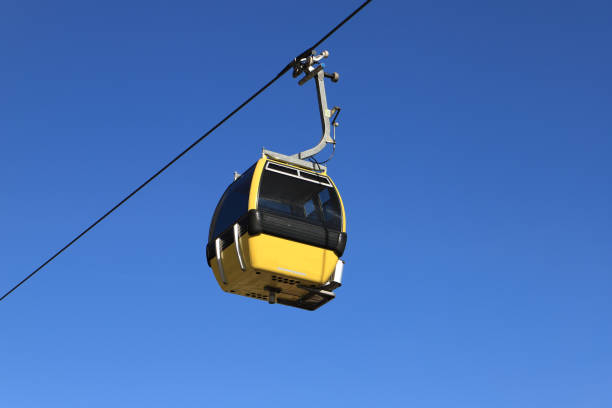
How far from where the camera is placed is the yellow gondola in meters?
10.6

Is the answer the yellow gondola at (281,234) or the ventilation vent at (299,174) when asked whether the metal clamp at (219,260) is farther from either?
the ventilation vent at (299,174)

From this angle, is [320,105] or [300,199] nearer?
[300,199]

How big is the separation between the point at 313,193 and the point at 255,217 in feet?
3.64

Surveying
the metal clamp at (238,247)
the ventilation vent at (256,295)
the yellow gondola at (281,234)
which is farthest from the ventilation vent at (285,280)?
the ventilation vent at (256,295)

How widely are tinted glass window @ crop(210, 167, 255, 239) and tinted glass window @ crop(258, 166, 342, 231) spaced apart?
0.24 meters

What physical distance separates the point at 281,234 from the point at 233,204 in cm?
100

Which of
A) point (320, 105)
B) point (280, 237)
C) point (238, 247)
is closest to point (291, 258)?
point (280, 237)

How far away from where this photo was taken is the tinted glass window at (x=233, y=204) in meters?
11.0

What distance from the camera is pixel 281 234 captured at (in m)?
10.6

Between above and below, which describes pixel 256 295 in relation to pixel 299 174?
below

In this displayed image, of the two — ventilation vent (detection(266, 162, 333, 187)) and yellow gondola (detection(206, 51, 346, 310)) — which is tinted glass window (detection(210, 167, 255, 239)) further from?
ventilation vent (detection(266, 162, 333, 187))

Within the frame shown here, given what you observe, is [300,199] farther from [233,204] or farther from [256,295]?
[256,295]


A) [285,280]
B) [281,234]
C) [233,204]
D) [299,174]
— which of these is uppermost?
[299,174]

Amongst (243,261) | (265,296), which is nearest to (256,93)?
(243,261)
